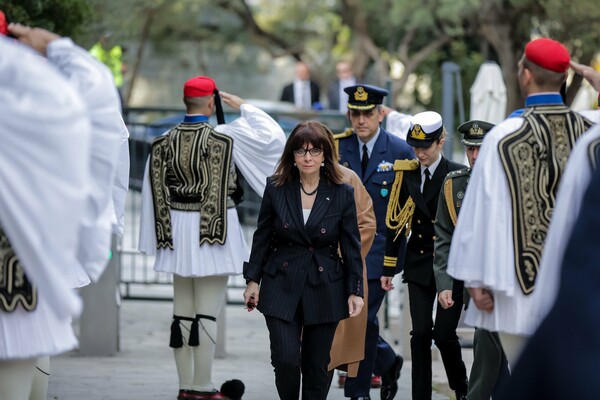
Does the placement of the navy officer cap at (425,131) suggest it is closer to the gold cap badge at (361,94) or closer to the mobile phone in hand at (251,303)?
the gold cap badge at (361,94)

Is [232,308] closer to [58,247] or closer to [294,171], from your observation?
[294,171]

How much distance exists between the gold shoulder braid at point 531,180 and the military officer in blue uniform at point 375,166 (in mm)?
2936

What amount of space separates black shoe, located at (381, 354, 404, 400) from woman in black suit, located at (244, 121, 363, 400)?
1594 mm

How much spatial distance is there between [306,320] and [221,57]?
30907mm

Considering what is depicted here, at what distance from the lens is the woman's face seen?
284 inches

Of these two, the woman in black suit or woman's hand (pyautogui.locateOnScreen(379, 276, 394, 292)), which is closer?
the woman in black suit

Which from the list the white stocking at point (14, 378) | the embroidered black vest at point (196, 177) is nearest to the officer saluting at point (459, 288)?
the embroidered black vest at point (196, 177)

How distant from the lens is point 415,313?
807 cm

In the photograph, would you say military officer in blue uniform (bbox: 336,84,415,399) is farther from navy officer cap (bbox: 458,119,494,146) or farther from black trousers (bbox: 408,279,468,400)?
navy officer cap (bbox: 458,119,494,146)

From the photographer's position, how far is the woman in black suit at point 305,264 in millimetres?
7148

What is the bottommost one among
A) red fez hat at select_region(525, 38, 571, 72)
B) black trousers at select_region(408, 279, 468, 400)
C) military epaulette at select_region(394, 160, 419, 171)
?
black trousers at select_region(408, 279, 468, 400)

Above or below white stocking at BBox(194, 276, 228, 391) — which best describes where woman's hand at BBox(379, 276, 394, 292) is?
above

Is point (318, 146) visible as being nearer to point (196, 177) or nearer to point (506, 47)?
point (196, 177)

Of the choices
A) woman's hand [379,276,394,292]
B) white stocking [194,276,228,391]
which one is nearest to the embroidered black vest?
white stocking [194,276,228,391]
